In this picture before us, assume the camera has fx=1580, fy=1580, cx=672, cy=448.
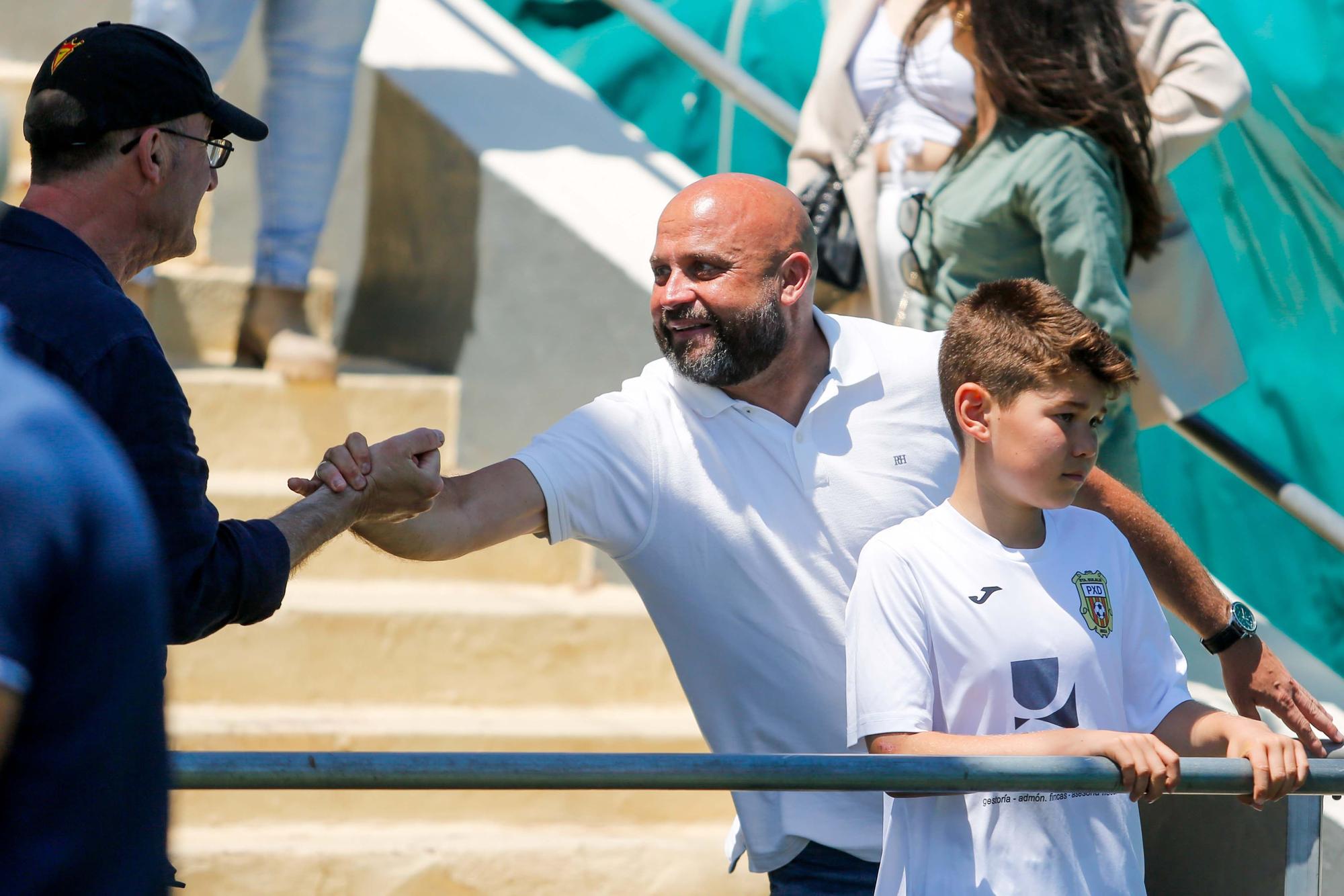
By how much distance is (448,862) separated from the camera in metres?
3.29

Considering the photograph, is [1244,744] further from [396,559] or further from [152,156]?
[396,559]

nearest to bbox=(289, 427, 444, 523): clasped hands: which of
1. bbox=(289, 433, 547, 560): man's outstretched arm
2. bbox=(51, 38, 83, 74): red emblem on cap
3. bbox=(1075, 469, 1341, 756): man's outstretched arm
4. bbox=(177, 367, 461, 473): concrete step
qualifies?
bbox=(289, 433, 547, 560): man's outstretched arm

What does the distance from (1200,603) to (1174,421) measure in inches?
53.8

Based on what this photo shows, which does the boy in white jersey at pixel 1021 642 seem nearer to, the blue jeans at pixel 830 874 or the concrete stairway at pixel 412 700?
the blue jeans at pixel 830 874

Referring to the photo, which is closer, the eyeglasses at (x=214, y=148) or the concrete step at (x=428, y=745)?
the eyeglasses at (x=214, y=148)

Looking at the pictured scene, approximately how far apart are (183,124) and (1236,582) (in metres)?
4.14

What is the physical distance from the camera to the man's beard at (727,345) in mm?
2592

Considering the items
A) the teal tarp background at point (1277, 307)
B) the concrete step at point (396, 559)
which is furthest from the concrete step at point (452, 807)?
the teal tarp background at point (1277, 307)

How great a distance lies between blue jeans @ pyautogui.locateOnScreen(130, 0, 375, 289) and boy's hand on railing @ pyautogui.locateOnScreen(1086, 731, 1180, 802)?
10.1 feet

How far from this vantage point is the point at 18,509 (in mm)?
1030

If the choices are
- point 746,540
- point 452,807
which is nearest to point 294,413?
point 452,807

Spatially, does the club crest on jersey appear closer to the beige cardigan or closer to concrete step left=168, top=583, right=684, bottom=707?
the beige cardigan

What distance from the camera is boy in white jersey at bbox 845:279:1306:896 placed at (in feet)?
6.70

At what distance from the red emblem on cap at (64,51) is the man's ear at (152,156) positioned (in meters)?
0.14
